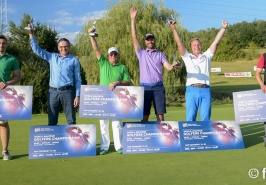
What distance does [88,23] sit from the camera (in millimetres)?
25906

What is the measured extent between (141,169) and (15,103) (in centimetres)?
235

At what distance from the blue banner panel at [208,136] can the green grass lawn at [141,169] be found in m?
0.18

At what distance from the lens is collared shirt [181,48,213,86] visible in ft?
21.9

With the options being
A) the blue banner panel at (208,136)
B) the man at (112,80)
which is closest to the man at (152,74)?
the man at (112,80)

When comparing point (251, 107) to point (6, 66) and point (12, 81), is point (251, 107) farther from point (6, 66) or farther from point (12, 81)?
point (6, 66)

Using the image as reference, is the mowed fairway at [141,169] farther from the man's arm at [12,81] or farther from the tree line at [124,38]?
the tree line at [124,38]

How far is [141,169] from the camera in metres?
5.24

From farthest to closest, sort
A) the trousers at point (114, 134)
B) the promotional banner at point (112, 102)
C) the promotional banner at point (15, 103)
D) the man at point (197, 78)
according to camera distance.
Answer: the man at point (197, 78) < the trousers at point (114, 134) < the promotional banner at point (112, 102) < the promotional banner at point (15, 103)

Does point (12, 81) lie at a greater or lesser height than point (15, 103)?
greater

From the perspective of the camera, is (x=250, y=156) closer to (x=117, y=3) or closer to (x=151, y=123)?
(x=151, y=123)

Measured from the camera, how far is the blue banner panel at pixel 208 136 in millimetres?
6527

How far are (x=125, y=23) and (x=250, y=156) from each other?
20.0 metres

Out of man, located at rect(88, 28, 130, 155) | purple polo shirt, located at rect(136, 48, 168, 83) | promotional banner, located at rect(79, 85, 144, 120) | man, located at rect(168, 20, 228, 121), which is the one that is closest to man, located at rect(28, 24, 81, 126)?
promotional banner, located at rect(79, 85, 144, 120)

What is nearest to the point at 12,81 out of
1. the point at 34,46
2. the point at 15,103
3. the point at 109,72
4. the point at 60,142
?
the point at 15,103
